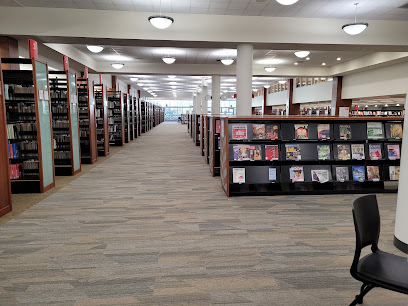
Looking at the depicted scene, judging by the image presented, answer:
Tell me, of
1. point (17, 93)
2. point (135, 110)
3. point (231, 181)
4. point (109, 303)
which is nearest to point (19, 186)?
point (17, 93)

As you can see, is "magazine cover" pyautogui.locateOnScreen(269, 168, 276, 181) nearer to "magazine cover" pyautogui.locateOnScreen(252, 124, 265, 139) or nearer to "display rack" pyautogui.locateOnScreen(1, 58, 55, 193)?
"magazine cover" pyautogui.locateOnScreen(252, 124, 265, 139)

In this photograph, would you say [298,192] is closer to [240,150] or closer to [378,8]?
[240,150]

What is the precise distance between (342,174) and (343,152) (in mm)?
413

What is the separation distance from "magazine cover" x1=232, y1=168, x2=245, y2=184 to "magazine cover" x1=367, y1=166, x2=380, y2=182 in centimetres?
240

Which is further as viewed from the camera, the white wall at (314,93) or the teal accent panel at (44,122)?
the white wall at (314,93)

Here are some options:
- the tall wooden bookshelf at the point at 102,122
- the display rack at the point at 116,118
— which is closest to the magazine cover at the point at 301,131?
the tall wooden bookshelf at the point at 102,122

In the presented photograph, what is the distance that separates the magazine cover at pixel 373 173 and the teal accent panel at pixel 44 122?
606 centimetres

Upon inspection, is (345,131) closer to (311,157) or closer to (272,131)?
(311,157)

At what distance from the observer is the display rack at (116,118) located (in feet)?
44.3

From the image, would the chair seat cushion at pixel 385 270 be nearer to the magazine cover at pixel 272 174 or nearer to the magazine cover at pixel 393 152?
the magazine cover at pixel 272 174

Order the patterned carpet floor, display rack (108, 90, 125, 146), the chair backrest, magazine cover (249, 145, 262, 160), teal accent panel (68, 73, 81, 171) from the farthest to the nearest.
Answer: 1. display rack (108, 90, 125, 146)
2. teal accent panel (68, 73, 81, 171)
3. magazine cover (249, 145, 262, 160)
4. the patterned carpet floor
5. the chair backrest

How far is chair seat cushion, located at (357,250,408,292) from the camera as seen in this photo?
70.4 inches

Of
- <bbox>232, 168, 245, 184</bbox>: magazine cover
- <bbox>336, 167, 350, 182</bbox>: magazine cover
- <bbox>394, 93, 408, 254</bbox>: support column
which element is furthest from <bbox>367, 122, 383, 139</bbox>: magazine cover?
<bbox>394, 93, 408, 254</bbox>: support column

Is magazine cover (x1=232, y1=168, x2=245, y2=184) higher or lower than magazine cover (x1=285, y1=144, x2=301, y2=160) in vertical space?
lower
